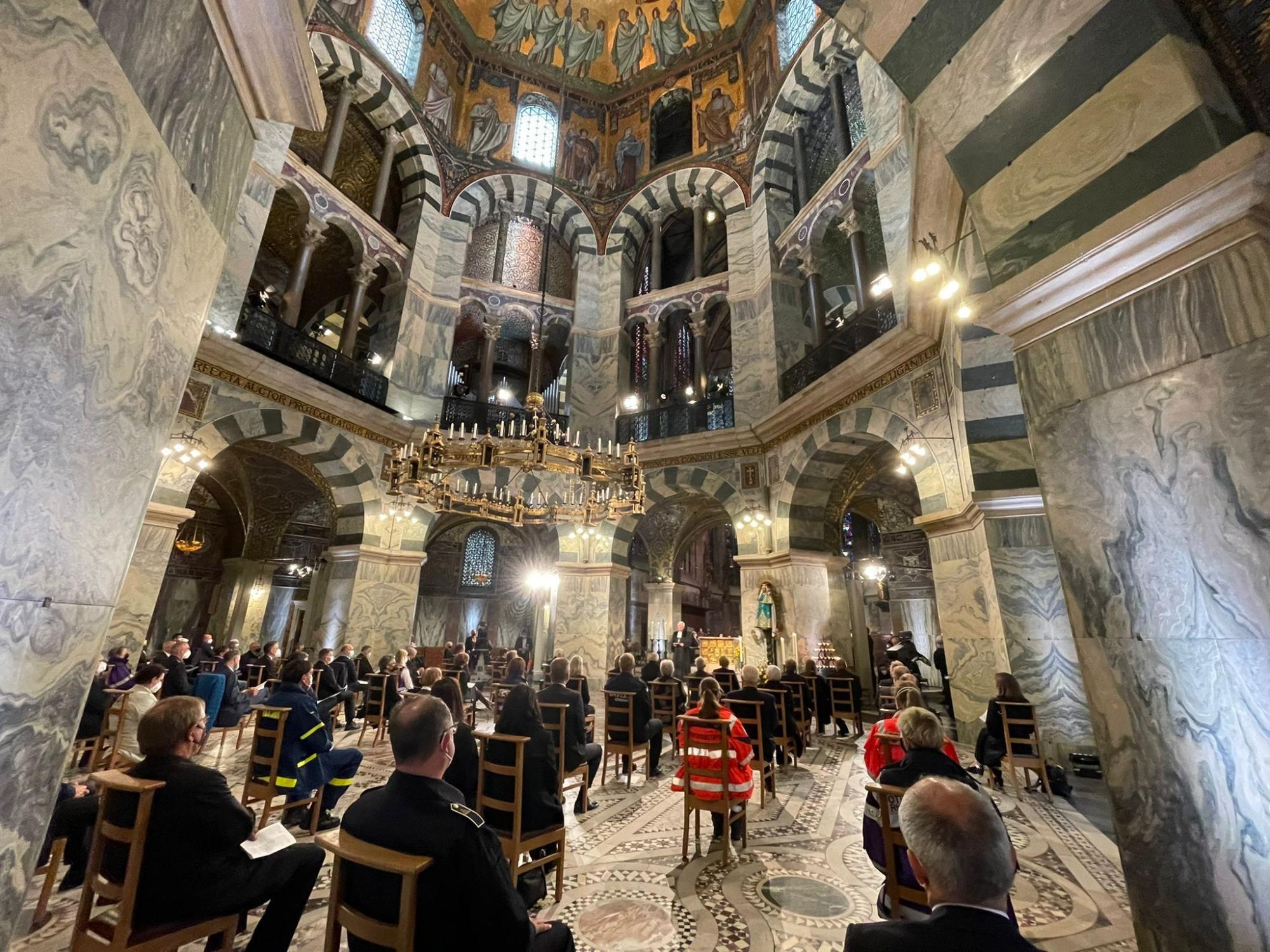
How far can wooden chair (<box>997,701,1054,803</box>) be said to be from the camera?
15.8ft

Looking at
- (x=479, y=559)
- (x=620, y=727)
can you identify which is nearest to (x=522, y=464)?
(x=620, y=727)

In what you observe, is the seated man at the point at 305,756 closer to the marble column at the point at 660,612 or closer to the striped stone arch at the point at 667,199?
the marble column at the point at 660,612

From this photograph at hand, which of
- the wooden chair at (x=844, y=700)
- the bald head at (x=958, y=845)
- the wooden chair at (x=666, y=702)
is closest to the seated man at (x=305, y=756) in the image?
the wooden chair at (x=666, y=702)

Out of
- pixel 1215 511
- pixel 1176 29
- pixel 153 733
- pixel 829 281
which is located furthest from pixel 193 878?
pixel 829 281

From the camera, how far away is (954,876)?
1292mm

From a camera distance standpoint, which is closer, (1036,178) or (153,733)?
(153,733)

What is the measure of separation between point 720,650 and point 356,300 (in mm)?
10359

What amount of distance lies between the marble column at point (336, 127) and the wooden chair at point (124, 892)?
1183cm

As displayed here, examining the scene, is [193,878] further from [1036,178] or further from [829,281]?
[829,281]

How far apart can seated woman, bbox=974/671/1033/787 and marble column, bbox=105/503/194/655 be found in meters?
9.56

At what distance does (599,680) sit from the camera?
35.8 feet

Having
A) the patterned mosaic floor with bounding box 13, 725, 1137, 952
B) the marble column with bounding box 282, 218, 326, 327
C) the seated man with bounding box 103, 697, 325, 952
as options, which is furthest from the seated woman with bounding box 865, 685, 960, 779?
the marble column with bounding box 282, 218, 326, 327

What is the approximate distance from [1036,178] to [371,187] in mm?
14407

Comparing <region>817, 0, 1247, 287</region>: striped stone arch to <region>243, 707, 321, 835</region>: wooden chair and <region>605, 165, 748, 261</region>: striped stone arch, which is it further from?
<region>605, 165, 748, 261</region>: striped stone arch
